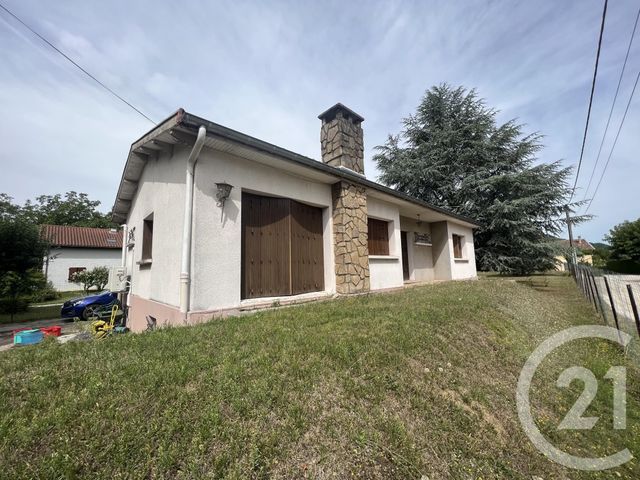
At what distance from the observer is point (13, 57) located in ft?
16.4

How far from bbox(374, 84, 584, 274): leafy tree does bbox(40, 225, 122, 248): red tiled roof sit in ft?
79.7

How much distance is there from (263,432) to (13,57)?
777 centimetres

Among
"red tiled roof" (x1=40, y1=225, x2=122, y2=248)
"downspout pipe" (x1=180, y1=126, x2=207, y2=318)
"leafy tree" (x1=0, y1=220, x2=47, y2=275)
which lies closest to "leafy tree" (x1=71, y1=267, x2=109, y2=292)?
"red tiled roof" (x1=40, y1=225, x2=122, y2=248)

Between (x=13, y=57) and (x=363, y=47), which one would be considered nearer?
(x=13, y=57)

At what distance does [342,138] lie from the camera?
920 cm

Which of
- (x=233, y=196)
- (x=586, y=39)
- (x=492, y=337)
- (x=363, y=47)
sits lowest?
(x=492, y=337)

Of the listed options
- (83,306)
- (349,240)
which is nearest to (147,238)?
(349,240)

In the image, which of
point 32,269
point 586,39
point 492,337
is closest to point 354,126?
point 586,39

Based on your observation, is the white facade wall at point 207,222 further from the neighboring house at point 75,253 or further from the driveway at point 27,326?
the neighboring house at point 75,253

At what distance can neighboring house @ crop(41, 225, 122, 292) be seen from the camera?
2098cm

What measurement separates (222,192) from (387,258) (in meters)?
5.48

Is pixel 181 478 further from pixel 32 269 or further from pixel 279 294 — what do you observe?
pixel 32 269

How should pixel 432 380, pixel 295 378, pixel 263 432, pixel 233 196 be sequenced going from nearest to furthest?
1. pixel 263 432
2. pixel 295 378
3. pixel 432 380
4. pixel 233 196

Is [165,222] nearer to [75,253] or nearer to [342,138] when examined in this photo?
[342,138]
